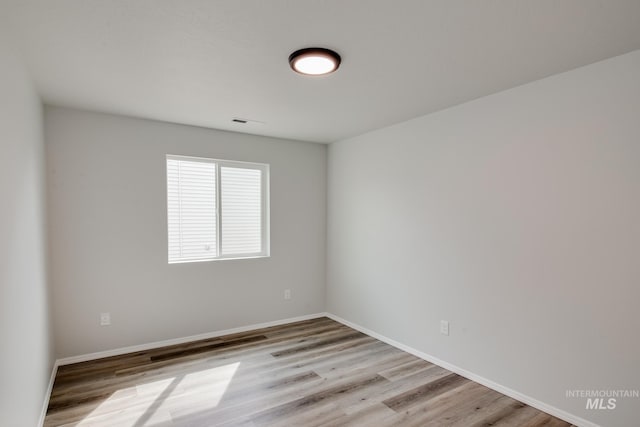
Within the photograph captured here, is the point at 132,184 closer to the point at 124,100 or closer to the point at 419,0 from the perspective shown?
the point at 124,100

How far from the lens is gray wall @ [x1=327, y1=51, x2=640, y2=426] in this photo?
2.14 m

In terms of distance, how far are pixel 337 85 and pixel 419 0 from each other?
109 cm

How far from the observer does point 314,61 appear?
2.16 metres

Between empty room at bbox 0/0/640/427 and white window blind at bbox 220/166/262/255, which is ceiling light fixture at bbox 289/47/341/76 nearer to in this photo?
empty room at bbox 0/0/640/427

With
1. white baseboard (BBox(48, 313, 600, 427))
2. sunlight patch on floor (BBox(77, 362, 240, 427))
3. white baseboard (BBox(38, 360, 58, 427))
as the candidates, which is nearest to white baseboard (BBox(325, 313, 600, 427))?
white baseboard (BBox(48, 313, 600, 427))

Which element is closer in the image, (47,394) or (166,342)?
(47,394)

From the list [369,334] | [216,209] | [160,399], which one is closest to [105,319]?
[160,399]

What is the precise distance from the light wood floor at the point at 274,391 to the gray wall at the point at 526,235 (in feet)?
1.21

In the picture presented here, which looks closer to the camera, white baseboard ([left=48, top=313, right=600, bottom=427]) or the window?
white baseboard ([left=48, top=313, right=600, bottom=427])

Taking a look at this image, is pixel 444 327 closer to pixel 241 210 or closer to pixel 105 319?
pixel 241 210

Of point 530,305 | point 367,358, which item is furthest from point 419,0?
point 367,358

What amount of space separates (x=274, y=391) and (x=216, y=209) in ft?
7.17

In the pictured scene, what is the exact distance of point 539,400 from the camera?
251cm

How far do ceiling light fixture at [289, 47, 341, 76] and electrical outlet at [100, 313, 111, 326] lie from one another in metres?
3.03
